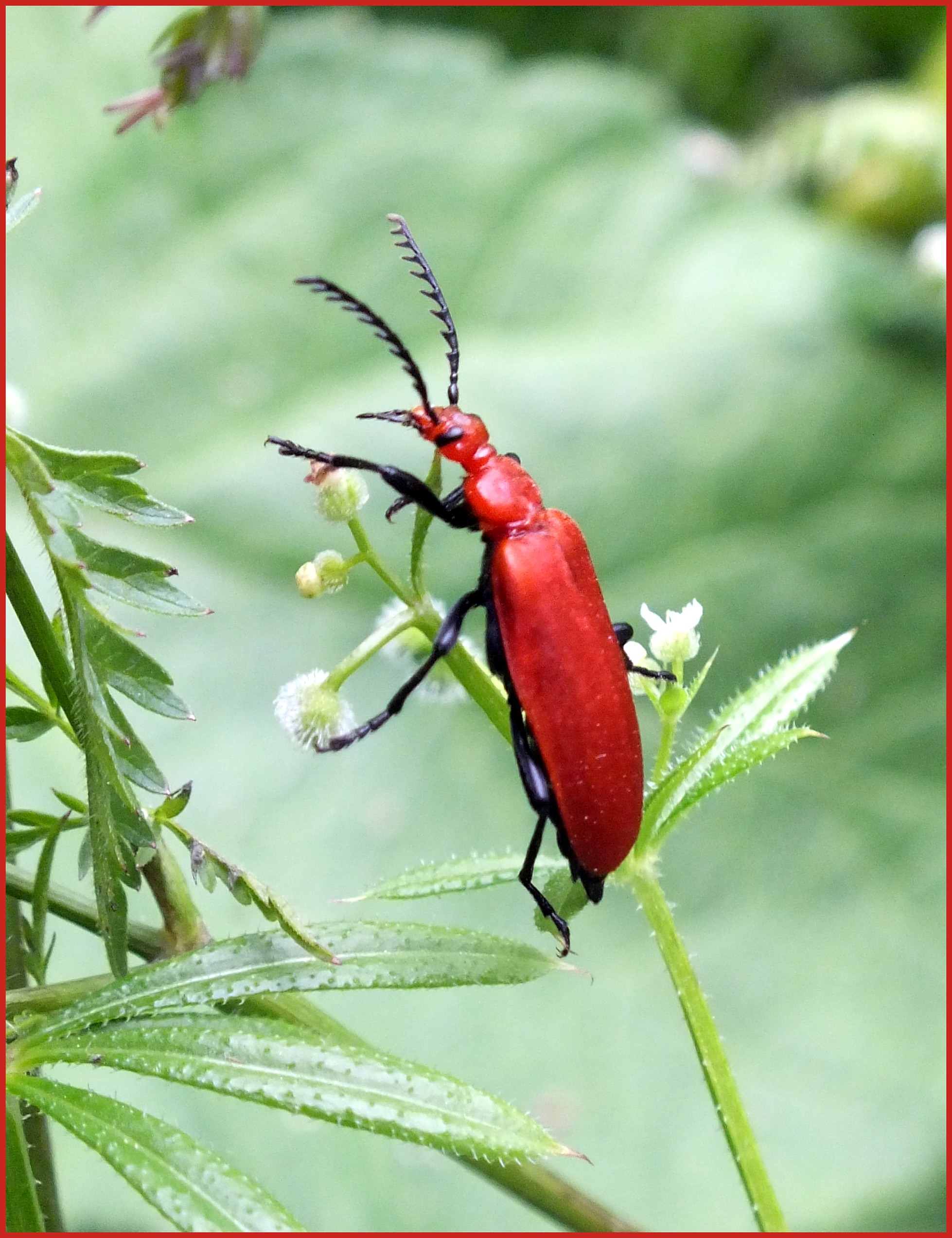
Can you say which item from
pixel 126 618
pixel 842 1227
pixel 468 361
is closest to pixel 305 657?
pixel 126 618

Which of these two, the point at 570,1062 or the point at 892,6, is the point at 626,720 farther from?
the point at 892,6

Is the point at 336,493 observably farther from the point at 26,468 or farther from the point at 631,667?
the point at 631,667

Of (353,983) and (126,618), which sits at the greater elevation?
(126,618)

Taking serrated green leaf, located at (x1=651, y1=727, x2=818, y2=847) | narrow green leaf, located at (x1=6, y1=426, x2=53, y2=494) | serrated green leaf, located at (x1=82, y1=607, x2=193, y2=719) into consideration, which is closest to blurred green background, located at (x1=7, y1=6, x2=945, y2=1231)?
serrated green leaf, located at (x1=651, y1=727, x2=818, y2=847)

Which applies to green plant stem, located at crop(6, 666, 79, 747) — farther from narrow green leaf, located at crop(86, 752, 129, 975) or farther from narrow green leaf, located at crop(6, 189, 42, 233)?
narrow green leaf, located at crop(6, 189, 42, 233)

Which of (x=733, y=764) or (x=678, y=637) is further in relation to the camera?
(x=678, y=637)

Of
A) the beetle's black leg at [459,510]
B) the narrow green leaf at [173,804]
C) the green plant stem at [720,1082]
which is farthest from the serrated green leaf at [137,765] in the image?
the beetle's black leg at [459,510]

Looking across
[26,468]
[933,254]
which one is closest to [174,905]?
[26,468]
